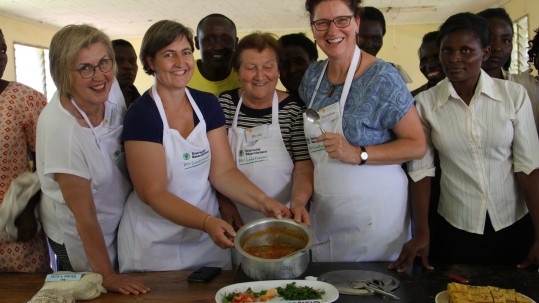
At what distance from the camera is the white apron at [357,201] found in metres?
1.88

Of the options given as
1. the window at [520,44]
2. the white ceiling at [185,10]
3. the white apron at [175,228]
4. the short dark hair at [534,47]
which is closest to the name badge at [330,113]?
the white apron at [175,228]

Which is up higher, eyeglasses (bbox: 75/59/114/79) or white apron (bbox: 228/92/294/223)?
eyeglasses (bbox: 75/59/114/79)

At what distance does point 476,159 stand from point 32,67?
8.88 m

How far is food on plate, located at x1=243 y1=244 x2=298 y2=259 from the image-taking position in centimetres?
159

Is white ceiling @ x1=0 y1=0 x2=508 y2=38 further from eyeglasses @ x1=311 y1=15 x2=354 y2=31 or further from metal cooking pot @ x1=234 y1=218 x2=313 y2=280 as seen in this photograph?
metal cooking pot @ x1=234 y1=218 x2=313 y2=280

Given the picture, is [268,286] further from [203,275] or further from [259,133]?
[259,133]

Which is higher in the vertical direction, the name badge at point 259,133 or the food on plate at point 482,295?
the name badge at point 259,133

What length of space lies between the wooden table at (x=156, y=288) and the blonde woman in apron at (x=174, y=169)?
7.6 inches

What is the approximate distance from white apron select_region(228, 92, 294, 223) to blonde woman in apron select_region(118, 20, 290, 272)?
0.44 ft

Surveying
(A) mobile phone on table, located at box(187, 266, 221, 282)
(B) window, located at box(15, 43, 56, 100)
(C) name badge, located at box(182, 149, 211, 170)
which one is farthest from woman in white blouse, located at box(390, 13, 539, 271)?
(B) window, located at box(15, 43, 56, 100)

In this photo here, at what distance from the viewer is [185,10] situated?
26.0 feet

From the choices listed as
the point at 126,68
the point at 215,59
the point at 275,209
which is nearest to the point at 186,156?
the point at 275,209

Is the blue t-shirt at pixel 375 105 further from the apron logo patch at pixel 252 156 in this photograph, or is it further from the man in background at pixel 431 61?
the man in background at pixel 431 61

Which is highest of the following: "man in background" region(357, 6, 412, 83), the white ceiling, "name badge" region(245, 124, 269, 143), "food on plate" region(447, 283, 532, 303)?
the white ceiling
